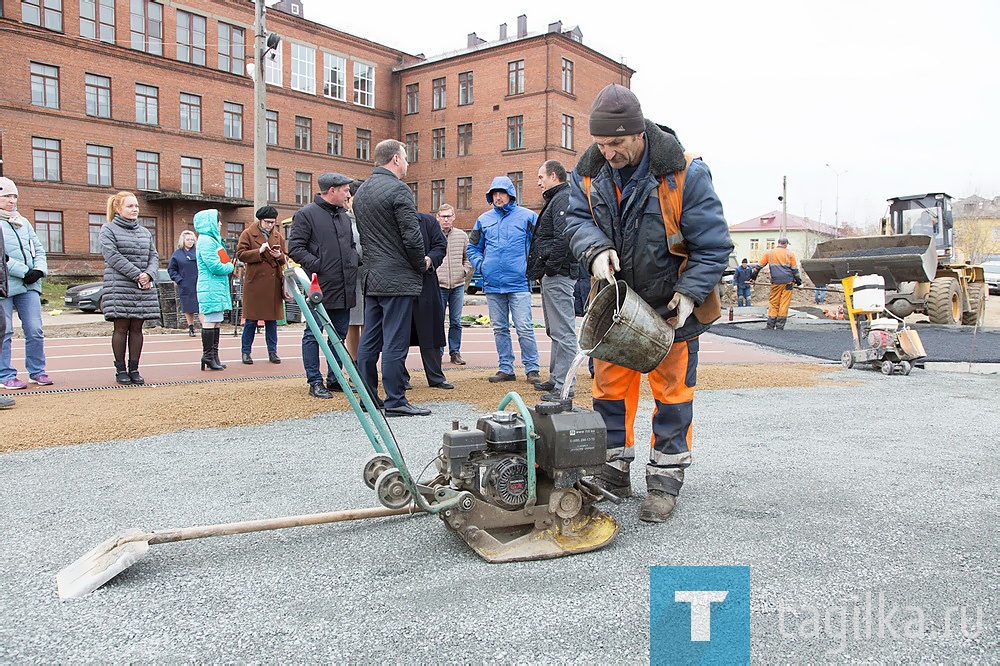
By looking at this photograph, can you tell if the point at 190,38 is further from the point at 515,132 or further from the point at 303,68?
the point at 515,132

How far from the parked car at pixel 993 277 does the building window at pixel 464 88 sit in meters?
28.8

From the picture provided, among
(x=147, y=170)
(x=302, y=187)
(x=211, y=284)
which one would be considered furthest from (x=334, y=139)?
(x=211, y=284)

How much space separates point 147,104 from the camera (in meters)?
34.9

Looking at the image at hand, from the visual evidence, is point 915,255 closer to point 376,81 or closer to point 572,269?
point 572,269

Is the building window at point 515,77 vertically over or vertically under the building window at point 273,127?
over

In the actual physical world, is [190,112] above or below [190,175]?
above

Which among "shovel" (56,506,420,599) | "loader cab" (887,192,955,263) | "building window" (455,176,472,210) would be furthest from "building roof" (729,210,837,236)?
"shovel" (56,506,420,599)

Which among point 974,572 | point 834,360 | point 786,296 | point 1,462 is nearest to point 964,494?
point 974,572

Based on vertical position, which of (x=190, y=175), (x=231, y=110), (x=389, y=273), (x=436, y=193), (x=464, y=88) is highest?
(x=464, y=88)

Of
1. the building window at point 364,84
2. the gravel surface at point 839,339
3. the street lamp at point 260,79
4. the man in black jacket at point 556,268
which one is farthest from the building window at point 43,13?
the man in black jacket at point 556,268

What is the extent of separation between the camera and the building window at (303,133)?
41.5 metres

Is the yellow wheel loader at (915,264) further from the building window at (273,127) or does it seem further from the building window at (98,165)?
the building window at (273,127)

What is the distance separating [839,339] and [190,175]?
32.8m

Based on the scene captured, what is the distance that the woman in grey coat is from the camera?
6.86m
